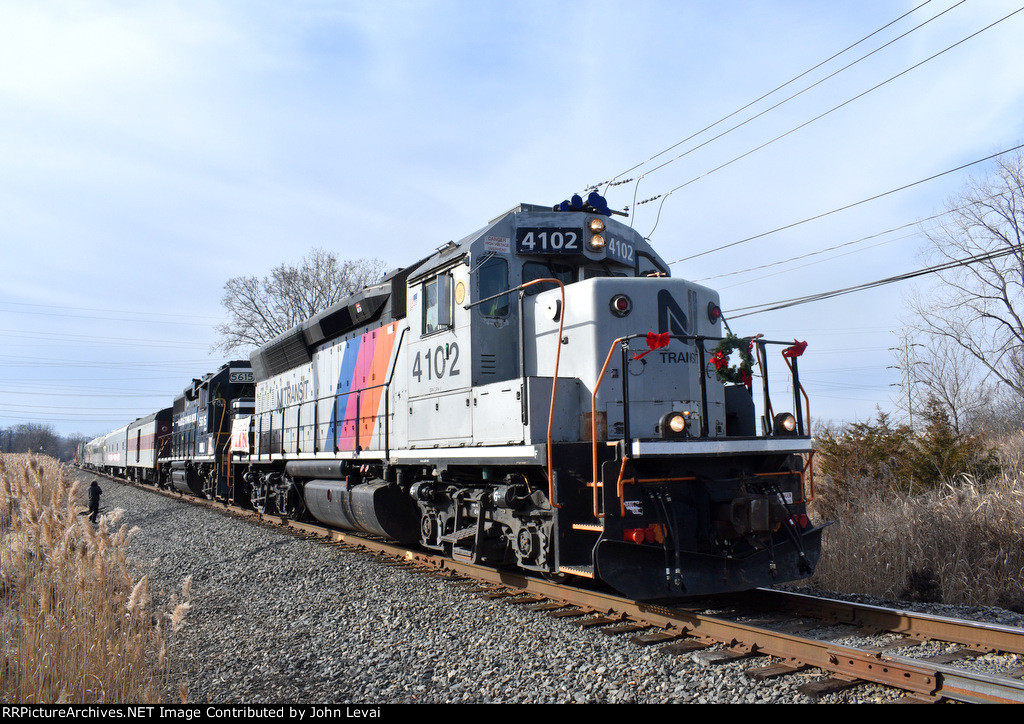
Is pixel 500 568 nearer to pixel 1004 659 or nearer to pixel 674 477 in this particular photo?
pixel 674 477

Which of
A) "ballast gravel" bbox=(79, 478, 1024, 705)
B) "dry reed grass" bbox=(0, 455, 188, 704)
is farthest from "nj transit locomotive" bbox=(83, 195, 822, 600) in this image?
"dry reed grass" bbox=(0, 455, 188, 704)

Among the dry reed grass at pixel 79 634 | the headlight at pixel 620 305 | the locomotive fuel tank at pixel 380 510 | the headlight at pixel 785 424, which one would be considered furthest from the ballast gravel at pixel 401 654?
the headlight at pixel 620 305

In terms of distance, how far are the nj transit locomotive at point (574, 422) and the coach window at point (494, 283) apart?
0.05ft

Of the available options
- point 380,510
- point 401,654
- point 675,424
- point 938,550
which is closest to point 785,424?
point 675,424

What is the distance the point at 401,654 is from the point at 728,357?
11.5 feet

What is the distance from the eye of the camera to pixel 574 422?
6035mm

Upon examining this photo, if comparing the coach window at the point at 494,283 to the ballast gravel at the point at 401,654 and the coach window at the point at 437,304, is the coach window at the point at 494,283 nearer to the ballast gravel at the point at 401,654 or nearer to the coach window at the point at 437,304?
the coach window at the point at 437,304

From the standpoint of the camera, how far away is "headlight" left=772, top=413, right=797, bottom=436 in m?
6.08

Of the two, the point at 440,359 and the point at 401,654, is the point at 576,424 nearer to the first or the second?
the point at 440,359

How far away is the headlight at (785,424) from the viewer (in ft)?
19.9

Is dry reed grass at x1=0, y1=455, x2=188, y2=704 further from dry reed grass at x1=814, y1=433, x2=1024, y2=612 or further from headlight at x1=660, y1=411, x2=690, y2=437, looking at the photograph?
dry reed grass at x1=814, y1=433, x2=1024, y2=612

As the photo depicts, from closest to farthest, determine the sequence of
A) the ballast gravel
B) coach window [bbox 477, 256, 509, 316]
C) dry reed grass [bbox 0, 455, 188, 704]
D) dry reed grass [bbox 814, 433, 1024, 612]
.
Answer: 1. dry reed grass [bbox 0, 455, 188, 704]
2. the ballast gravel
3. dry reed grass [bbox 814, 433, 1024, 612]
4. coach window [bbox 477, 256, 509, 316]

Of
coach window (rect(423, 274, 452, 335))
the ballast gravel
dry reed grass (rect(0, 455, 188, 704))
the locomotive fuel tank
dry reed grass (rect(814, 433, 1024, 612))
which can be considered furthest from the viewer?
the locomotive fuel tank

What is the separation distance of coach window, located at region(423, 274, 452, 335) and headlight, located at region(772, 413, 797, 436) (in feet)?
10.4
